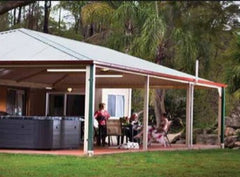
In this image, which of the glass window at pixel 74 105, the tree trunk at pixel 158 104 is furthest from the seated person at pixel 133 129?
the tree trunk at pixel 158 104

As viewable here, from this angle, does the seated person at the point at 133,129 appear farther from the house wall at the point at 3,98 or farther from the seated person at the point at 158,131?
the house wall at the point at 3,98

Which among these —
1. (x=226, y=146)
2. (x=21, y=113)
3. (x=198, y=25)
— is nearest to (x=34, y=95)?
(x=21, y=113)

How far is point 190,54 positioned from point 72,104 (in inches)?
200

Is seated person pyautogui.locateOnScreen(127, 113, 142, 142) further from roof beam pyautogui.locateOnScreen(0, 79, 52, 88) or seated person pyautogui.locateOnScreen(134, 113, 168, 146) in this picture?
roof beam pyautogui.locateOnScreen(0, 79, 52, 88)

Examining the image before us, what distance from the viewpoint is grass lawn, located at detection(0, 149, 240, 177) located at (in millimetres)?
9141

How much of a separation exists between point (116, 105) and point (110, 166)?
12568 mm

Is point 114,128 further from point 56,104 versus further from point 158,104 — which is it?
point 158,104

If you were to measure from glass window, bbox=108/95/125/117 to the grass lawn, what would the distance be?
9744mm

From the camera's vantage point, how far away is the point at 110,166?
10422mm

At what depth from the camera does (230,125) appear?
24.8 m

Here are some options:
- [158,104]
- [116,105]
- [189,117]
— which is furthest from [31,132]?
[158,104]

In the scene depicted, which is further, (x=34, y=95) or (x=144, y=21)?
(x=144, y=21)

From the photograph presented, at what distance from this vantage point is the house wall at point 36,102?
2078cm

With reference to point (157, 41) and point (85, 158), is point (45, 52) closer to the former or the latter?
point (85, 158)
